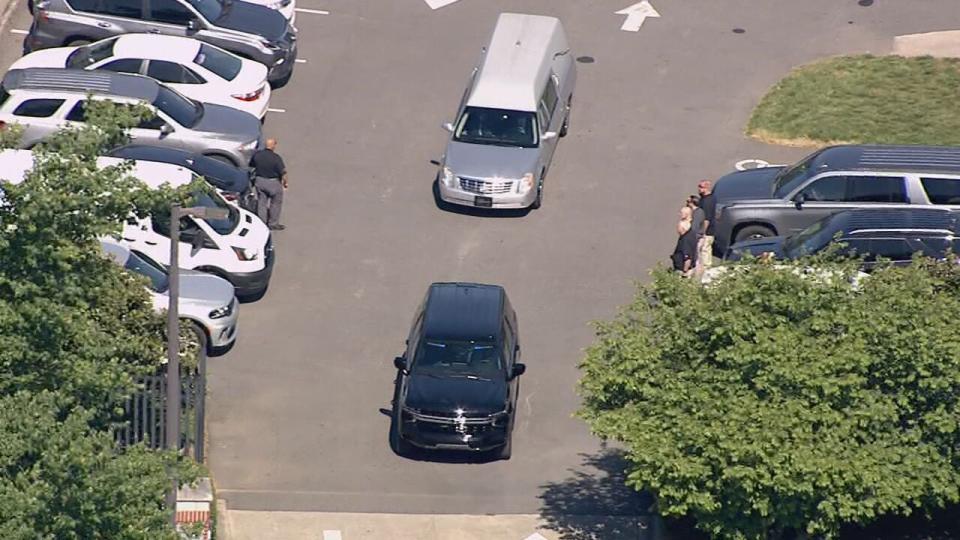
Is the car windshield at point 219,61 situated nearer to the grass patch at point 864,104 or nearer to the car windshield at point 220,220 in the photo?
the car windshield at point 220,220

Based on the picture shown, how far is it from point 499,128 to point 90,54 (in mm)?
6639

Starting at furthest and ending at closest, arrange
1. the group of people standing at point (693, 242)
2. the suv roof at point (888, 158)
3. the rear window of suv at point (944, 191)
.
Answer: the suv roof at point (888, 158), the rear window of suv at point (944, 191), the group of people standing at point (693, 242)

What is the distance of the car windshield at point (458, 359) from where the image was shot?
2470 cm

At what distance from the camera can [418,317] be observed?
2570cm

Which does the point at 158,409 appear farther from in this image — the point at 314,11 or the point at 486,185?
the point at 314,11

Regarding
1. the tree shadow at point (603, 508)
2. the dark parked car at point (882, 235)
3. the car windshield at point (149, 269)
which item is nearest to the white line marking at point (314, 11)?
→ the car windshield at point (149, 269)

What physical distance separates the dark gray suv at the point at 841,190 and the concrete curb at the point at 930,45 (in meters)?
6.88

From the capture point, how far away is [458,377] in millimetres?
24656

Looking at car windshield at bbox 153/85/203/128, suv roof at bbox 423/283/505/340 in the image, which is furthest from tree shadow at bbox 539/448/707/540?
car windshield at bbox 153/85/203/128

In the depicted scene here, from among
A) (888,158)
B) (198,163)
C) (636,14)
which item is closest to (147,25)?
(198,163)

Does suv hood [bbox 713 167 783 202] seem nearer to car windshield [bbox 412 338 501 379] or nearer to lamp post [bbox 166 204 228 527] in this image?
car windshield [bbox 412 338 501 379]

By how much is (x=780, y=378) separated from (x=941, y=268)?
253 centimetres

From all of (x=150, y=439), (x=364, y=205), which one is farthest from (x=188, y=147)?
(x=150, y=439)

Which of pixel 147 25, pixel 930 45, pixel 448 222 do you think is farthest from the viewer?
pixel 930 45
